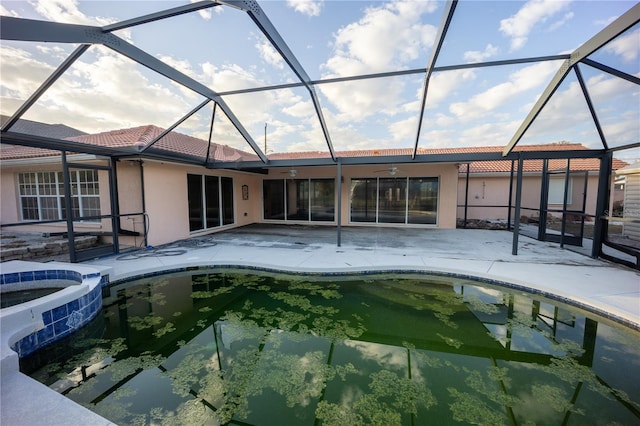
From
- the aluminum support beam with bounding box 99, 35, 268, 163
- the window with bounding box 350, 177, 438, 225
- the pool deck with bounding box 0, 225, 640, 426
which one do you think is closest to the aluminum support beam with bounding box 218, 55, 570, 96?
the aluminum support beam with bounding box 99, 35, 268, 163

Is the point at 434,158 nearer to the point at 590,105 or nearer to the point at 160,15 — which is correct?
the point at 590,105

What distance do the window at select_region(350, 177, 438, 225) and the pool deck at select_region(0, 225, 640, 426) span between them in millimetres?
1556

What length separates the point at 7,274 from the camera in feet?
13.3

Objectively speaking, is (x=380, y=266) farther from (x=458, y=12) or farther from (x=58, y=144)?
(x=58, y=144)

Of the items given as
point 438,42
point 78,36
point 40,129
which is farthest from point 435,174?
point 40,129

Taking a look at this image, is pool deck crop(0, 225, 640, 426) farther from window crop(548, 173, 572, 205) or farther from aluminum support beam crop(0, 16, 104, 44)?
window crop(548, 173, 572, 205)

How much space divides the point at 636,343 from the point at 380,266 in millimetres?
3231

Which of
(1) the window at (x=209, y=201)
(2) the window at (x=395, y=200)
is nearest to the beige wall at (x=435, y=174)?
(2) the window at (x=395, y=200)

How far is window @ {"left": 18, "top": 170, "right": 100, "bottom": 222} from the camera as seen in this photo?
7.11 metres

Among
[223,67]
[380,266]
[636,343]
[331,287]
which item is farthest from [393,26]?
[636,343]

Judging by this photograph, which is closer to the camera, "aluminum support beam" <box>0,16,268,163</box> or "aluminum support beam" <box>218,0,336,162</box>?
"aluminum support beam" <box>0,16,268,163</box>

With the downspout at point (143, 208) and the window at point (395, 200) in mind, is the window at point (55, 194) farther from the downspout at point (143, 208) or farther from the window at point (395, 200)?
the window at point (395, 200)

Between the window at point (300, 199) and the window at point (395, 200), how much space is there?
1061 millimetres

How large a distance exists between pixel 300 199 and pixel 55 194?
7876 mm
